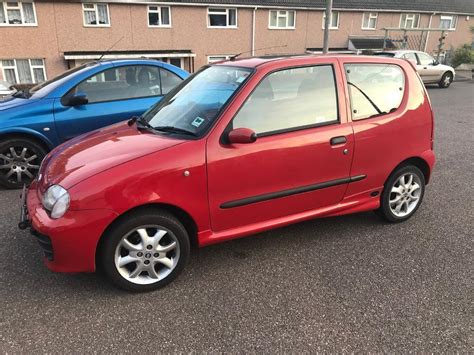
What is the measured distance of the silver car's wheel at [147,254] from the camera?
2.82m

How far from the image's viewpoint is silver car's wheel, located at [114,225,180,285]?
9.26 feet

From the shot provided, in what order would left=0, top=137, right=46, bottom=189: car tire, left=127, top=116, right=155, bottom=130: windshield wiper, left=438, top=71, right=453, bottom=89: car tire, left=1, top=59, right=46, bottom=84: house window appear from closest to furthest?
left=127, top=116, right=155, bottom=130: windshield wiper → left=0, top=137, right=46, bottom=189: car tire → left=438, top=71, right=453, bottom=89: car tire → left=1, top=59, right=46, bottom=84: house window

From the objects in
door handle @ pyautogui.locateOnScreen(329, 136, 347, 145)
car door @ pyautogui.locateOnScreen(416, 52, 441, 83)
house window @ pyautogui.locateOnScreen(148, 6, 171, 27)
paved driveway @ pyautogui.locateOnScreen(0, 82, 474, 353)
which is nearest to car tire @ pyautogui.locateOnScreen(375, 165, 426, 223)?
paved driveway @ pyautogui.locateOnScreen(0, 82, 474, 353)

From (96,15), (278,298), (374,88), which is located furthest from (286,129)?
(96,15)

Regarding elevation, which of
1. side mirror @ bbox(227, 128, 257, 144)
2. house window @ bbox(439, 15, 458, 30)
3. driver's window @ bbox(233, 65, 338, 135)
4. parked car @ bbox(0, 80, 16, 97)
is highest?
house window @ bbox(439, 15, 458, 30)

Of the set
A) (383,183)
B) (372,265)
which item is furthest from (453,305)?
(383,183)

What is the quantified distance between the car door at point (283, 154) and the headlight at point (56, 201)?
1.00m

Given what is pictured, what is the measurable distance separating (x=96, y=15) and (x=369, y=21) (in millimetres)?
18317

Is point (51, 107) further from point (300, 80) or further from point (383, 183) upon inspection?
point (383, 183)

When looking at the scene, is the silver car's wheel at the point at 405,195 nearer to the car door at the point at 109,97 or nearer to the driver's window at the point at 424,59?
the car door at the point at 109,97

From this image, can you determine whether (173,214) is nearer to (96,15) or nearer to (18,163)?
(18,163)

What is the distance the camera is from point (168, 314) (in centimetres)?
271

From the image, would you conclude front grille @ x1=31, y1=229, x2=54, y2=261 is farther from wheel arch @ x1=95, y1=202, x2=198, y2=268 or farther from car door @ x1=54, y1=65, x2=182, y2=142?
car door @ x1=54, y1=65, x2=182, y2=142

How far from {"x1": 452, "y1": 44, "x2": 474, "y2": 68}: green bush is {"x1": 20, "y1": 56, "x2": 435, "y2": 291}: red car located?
28.9m
